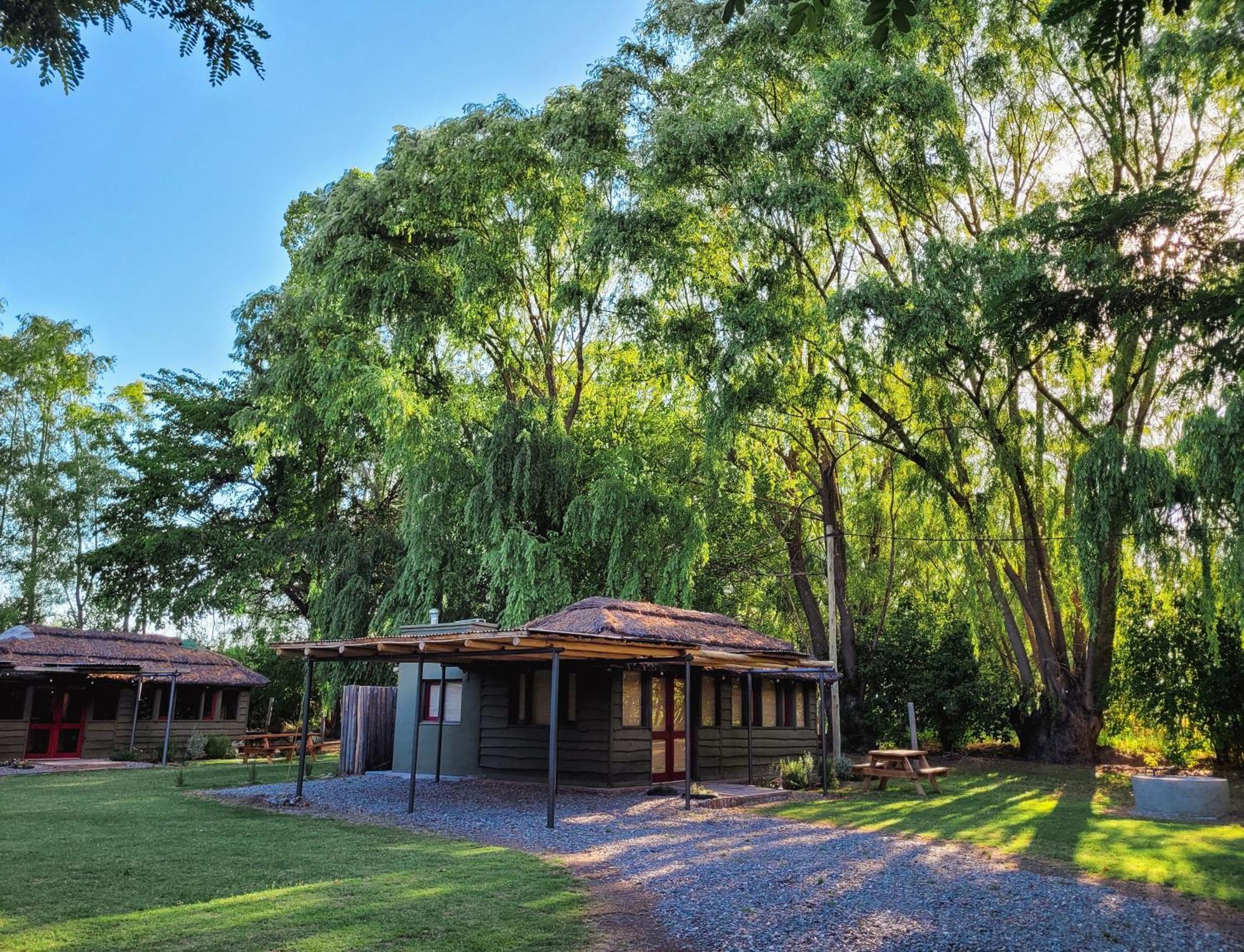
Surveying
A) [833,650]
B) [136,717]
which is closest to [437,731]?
[833,650]

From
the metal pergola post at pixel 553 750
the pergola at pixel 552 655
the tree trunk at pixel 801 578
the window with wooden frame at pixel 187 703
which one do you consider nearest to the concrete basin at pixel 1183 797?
the pergola at pixel 552 655

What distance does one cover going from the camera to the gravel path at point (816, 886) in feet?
18.6

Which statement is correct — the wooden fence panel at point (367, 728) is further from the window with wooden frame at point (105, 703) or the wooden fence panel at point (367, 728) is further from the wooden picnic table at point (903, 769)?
the wooden picnic table at point (903, 769)

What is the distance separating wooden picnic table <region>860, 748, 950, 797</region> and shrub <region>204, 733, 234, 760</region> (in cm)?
1571

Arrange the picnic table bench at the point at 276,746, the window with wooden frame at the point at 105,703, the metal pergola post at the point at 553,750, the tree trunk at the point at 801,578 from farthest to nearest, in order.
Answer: the tree trunk at the point at 801,578 < the window with wooden frame at the point at 105,703 < the picnic table bench at the point at 276,746 < the metal pergola post at the point at 553,750

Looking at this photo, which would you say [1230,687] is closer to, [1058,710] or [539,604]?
[1058,710]

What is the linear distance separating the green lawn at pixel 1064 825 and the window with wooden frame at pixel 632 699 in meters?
2.81

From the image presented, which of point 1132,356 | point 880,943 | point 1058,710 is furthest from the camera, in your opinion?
point 1058,710

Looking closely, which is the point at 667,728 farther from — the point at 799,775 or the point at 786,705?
the point at 786,705

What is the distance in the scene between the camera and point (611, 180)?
805 inches

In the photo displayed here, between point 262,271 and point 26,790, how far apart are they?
1798 centimetres

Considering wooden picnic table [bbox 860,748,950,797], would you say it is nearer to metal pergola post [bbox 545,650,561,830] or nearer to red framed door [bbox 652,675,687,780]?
red framed door [bbox 652,675,687,780]

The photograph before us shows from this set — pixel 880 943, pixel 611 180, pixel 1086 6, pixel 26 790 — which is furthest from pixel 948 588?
pixel 1086 6

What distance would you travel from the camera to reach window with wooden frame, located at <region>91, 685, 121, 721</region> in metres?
21.1
